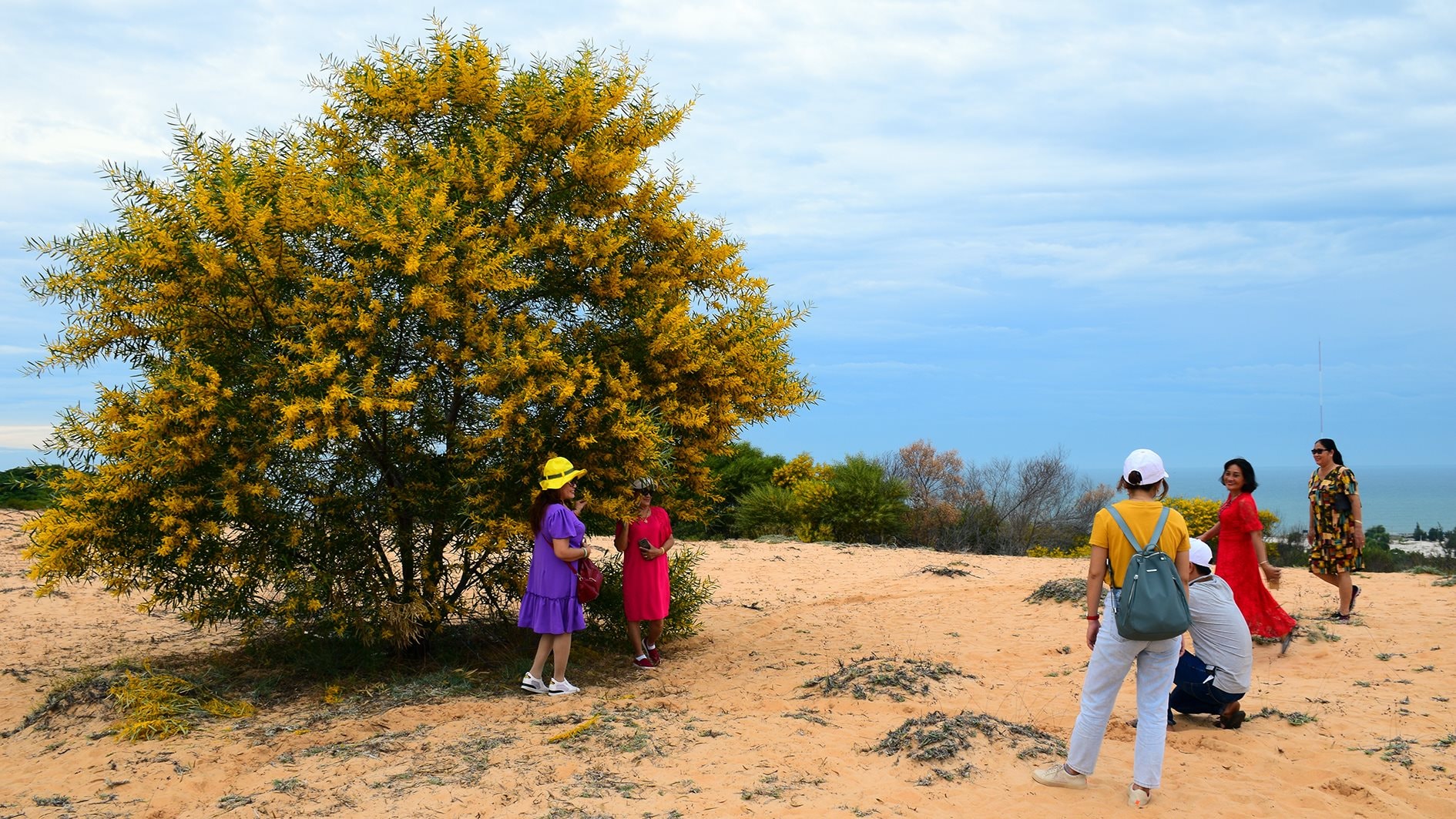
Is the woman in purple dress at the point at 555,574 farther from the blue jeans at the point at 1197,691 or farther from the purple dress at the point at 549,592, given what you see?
the blue jeans at the point at 1197,691

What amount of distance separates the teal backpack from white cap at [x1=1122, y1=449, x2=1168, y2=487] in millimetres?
240

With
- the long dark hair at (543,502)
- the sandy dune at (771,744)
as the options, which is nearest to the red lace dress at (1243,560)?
the sandy dune at (771,744)

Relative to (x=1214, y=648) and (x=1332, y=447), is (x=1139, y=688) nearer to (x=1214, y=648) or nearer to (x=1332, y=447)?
(x=1214, y=648)

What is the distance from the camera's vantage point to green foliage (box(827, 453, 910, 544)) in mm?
20453

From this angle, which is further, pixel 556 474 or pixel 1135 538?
pixel 556 474

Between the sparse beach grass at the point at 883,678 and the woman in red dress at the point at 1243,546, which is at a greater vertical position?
the woman in red dress at the point at 1243,546

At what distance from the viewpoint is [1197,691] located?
6.86 metres

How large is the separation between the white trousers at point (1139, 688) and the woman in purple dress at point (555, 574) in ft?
11.6

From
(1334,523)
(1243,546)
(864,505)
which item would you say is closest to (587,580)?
(1243,546)

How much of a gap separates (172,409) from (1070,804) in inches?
244

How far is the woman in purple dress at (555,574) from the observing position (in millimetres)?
7277

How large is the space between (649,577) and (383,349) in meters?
2.81

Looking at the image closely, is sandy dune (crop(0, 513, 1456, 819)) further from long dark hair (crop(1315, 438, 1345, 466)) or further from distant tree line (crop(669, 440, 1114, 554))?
distant tree line (crop(669, 440, 1114, 554))

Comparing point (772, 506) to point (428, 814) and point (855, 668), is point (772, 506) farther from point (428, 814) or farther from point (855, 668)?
point (428, 814)
